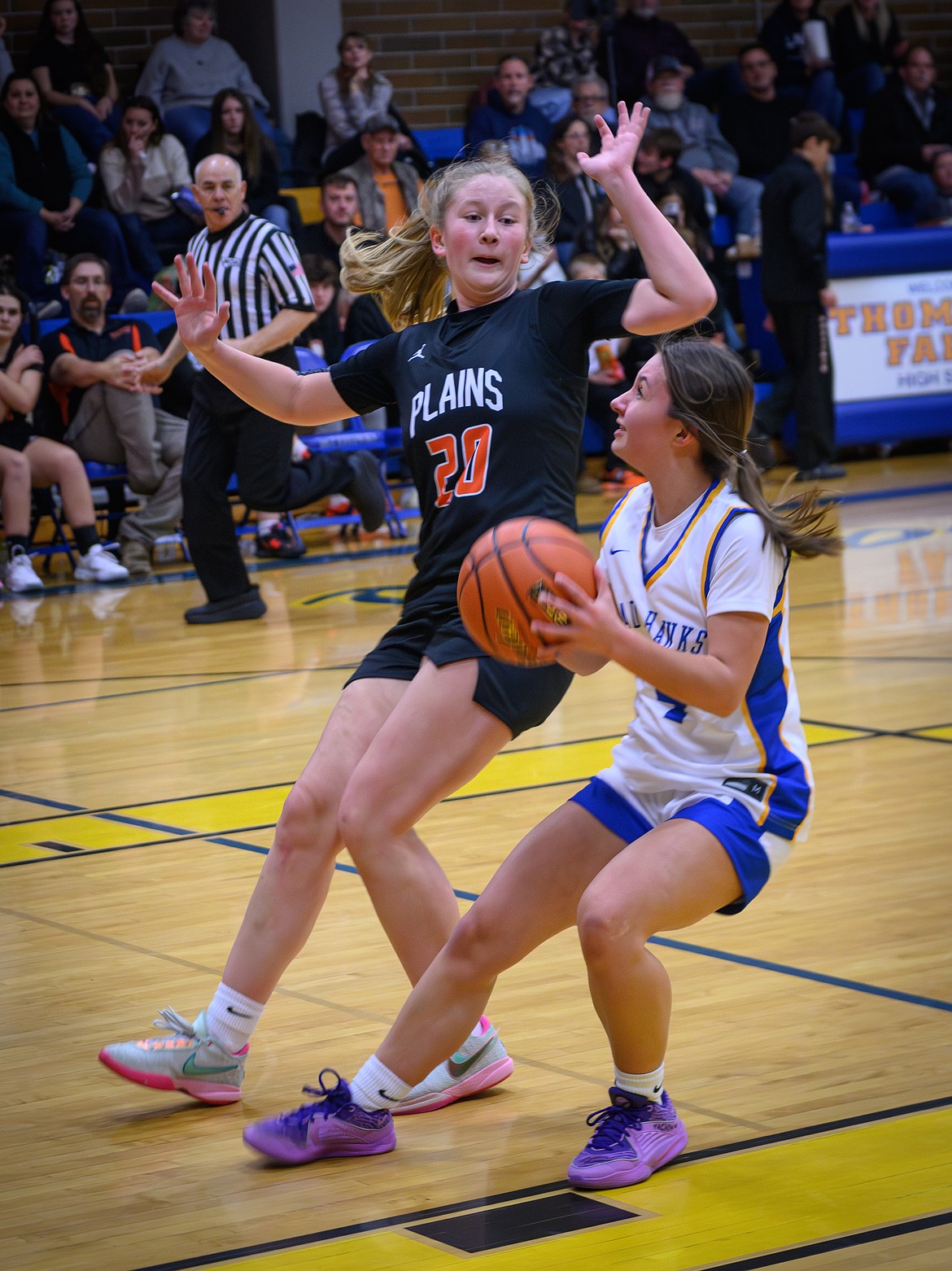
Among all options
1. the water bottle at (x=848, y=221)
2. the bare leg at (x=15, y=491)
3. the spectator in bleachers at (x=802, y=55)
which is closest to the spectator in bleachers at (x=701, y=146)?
the water bottle at (x=848, y=221)

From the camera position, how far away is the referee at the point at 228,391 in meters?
8.51

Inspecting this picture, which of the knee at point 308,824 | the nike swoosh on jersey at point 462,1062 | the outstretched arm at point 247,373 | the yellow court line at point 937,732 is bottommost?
the yellow court line at point 937,732

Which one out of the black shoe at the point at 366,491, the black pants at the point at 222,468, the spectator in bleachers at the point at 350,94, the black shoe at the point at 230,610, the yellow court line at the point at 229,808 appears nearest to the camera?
the yellow court line at the point at 229,808

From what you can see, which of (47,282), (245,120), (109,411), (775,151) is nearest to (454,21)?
(775,151)

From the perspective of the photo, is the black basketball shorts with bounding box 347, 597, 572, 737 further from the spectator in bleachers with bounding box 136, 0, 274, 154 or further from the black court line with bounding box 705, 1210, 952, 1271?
the spectator in bleachers with bounding box 136, 0, 274, 154

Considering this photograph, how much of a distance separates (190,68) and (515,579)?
12705mm

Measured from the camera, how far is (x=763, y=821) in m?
3.00

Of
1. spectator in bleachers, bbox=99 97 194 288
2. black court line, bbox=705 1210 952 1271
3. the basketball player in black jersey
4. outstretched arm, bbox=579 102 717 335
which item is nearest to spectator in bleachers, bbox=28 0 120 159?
spectator in bleachers, bbox=99 97 194 288

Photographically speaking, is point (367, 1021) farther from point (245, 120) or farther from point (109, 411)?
point (245, 120)

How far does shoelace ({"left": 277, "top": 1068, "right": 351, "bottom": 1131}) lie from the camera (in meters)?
3.08

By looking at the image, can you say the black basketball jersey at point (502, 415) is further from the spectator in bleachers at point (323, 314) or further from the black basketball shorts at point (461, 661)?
the spectator in bleachers at point (323, 314)

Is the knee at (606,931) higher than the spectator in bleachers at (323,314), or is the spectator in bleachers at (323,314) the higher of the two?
the spectator in bleachers at (323,314)

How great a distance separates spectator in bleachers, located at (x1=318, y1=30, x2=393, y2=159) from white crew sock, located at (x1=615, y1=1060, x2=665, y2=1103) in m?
12.5

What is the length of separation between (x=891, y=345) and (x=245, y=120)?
17.9 feet
